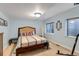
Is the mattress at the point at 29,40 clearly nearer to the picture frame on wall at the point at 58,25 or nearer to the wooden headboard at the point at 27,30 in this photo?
Answer: the wooden headboard at the point at 27,30

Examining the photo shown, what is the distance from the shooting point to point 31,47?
4.79 ft

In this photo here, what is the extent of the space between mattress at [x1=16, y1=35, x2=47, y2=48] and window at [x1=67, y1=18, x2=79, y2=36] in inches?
18.9

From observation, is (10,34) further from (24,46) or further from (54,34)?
(54,34)

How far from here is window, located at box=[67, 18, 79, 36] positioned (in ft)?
5.06

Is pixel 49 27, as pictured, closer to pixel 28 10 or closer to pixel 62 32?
pixel 62 32

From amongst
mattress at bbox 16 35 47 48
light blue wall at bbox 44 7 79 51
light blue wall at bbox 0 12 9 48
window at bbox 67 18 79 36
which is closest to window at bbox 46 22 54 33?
light blue wall at bbox 44 7 79 51

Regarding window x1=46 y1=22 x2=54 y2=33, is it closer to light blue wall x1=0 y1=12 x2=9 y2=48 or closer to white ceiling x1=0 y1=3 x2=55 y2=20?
white ceiling x1=0 y1=3 x2=55 y2=20

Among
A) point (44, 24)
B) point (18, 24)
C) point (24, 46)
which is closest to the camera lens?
point (24, 46)

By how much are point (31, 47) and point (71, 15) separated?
37.4 inches

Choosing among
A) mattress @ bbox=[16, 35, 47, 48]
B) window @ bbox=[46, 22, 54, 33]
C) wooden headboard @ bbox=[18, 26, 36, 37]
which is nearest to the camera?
mattress @ bbox=[16, 35, 47, 48]

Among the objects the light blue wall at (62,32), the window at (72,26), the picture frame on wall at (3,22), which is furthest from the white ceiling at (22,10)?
the window at (72,26)

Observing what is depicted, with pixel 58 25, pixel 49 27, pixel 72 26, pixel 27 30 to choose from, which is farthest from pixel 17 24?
pixel 72 26

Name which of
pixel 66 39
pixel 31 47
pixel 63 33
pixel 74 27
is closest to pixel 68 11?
pixel 74 27

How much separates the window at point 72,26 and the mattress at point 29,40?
18.9 inches
